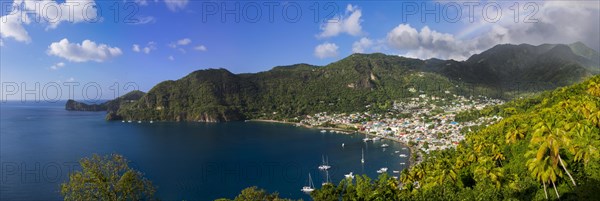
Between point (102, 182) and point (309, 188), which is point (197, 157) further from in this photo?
point (102, 182)

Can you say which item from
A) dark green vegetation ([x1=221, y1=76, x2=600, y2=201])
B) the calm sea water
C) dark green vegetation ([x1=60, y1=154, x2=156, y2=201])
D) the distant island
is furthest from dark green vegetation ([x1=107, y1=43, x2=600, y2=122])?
dark green vegetation ([x1=60, y1=154, x2=156, y2=201])

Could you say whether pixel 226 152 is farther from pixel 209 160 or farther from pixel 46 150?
pixel 46 150

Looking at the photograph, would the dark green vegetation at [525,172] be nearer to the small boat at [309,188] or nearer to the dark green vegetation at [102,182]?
the dark green vegetation at [102,182]

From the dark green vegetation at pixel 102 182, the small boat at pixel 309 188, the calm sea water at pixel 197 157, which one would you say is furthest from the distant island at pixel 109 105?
the dark green vegetation at pixel 102 182

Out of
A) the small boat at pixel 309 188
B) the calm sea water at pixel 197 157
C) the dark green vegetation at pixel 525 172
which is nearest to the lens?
the dark green vegetation at pixel 525 172

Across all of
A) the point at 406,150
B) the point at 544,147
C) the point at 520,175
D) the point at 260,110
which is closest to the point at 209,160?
the point at 406,150

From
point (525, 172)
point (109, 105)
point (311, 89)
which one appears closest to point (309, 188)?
point (525, 172)
